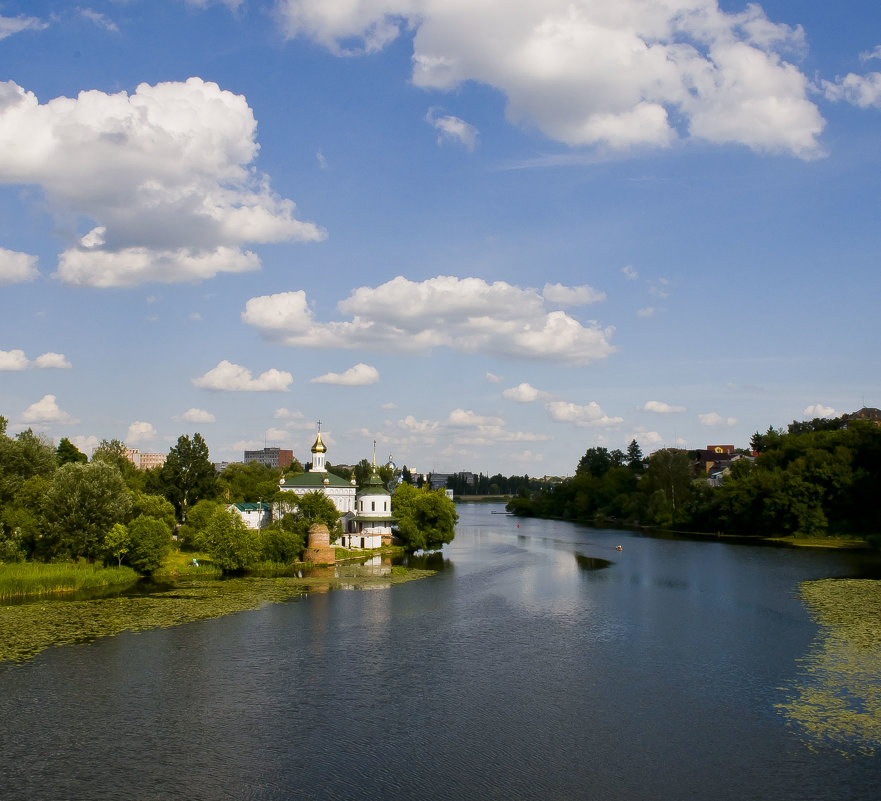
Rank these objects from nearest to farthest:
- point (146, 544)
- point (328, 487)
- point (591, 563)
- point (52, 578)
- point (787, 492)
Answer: point (52, 578) < point (146, 544) < point (591, 563) < point (328, 487) < point (787, 492)

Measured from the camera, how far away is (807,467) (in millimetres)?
78188

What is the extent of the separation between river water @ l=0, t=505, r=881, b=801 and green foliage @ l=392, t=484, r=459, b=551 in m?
27.2

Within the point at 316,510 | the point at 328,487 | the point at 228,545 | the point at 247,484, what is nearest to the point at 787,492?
the point at 328,487

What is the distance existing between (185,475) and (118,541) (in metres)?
21.4

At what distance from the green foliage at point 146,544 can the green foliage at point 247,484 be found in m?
19.3

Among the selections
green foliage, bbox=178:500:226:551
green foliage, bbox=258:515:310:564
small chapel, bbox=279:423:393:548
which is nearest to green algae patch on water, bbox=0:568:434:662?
green foliage, bbox=258:515:310:564

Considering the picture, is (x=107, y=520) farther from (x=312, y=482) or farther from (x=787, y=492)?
(x=787, y=492)

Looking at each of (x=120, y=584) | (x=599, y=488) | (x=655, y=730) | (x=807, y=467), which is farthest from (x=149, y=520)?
(x=599, y=488)

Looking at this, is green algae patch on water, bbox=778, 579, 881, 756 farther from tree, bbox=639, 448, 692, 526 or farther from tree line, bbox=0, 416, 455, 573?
tree, bbox=639, 448, 692, 526

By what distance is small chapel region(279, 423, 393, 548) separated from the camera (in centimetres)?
6222

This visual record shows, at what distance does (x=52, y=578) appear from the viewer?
38.2 metres

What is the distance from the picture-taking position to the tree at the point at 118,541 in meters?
43.2

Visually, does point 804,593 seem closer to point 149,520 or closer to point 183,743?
point 183,743

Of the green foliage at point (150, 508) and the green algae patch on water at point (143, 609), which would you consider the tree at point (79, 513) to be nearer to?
the green foliage at point (150, 508)
